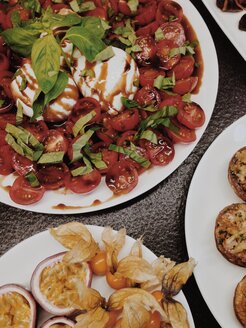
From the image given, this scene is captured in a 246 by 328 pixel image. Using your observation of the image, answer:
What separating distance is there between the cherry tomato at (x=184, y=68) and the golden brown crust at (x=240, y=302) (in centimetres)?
107

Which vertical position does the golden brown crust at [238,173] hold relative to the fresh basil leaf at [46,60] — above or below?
below

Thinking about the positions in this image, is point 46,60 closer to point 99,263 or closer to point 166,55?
point 166,55

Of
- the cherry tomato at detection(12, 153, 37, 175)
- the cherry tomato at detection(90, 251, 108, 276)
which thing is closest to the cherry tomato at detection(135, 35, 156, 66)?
the cherry tomato at detection(12, 153, 37, 175)

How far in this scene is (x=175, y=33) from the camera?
8.73 feet

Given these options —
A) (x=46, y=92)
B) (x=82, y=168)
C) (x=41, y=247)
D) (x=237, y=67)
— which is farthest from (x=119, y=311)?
(x=237, y=67)

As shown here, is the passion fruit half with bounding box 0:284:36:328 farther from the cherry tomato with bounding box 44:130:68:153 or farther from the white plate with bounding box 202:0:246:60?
the white plate with bounding box 202:0:246:60

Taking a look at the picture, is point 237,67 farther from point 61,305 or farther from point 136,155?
point 61,305

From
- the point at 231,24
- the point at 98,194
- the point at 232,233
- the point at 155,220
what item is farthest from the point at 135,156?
the point at 231,24

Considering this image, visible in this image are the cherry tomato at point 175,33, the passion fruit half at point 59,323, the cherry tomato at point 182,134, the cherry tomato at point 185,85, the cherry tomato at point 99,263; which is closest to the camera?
the passion fruit half at point 59,323

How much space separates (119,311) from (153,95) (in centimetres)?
105

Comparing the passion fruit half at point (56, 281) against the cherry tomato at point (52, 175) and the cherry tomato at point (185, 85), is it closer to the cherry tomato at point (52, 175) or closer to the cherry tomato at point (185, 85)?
the cherry tomato at point (52, 175)

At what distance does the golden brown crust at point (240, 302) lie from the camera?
2.15 meters

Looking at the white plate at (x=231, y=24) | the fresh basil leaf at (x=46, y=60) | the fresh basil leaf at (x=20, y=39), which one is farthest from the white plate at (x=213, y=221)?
the fresh basil leaf at (x=20, y=39)

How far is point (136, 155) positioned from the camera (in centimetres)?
239
